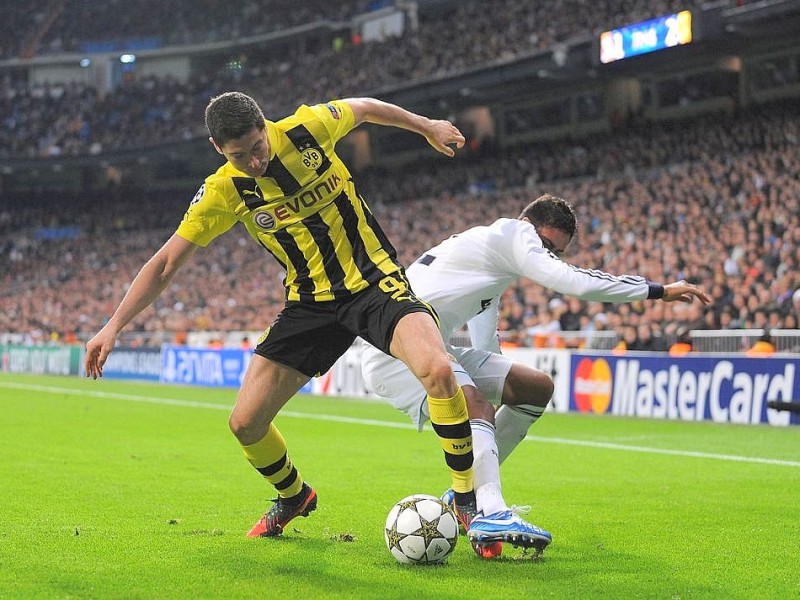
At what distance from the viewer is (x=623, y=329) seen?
61.2ft

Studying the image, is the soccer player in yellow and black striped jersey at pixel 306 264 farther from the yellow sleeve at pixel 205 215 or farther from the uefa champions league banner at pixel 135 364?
the uefa champions league banner at pixel 135 364

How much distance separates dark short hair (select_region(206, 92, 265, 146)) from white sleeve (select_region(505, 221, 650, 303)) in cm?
165

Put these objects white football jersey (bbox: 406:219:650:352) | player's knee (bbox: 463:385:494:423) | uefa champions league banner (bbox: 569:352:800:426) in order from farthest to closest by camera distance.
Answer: uefa champions league banner (bbox: 569:352:800:426), player's knee (bbox: 463:385:494:423), white football jersey (bbox: 406:219:650:352)

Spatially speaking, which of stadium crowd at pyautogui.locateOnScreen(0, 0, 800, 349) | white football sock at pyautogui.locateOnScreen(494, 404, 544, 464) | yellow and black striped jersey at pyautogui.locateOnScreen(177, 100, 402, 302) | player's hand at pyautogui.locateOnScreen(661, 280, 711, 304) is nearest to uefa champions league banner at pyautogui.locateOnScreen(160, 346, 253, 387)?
stadium crowd at pyautogui.locateOnScreen(0, 0, 800, 349)

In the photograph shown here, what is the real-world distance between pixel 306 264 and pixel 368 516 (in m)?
2.01

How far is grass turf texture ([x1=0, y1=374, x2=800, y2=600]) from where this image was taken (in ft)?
15.0

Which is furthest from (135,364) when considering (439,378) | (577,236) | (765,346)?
(439,378)

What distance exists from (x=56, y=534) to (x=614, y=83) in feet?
97.4

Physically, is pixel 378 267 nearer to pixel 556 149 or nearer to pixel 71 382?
pixel 71 382

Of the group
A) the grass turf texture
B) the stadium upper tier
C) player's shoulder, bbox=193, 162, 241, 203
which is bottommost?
the grass turf texture

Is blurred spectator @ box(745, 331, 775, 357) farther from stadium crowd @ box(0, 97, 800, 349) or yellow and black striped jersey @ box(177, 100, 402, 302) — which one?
yellow and black striped jersey @ box(177, 100, 402, 302)

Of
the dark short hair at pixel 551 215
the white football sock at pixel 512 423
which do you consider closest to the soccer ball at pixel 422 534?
the white football sock at pixel 512 423

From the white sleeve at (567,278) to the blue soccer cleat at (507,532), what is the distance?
122 cm

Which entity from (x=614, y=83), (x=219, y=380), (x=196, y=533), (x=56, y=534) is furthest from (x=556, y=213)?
(x=614, y=83)
